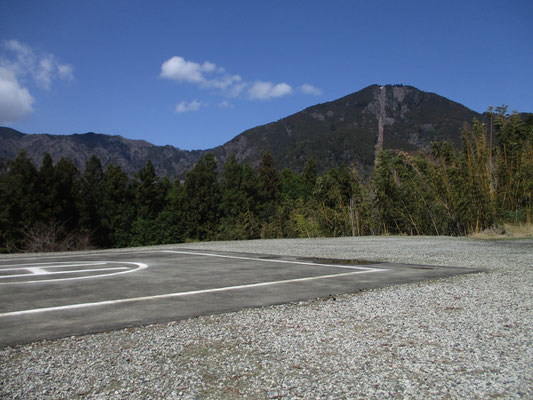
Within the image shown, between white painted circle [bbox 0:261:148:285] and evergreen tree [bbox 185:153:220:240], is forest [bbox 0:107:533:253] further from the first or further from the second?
white painted circle [bbox 0:261:148:285]

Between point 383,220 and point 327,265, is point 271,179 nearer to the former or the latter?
point 383,220

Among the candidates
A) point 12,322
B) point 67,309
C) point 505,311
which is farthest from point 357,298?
point 12,322

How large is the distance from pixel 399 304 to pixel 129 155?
8139 inches

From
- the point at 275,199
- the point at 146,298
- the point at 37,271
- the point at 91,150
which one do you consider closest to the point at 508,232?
the point at 146,298

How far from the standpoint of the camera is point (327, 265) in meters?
6.19

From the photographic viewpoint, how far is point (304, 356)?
217cm

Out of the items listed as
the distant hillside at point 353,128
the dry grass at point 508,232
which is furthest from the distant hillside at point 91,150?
the dry grass at point 508,232

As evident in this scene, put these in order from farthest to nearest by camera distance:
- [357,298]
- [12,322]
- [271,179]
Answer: [271,179] < [357,298] < [12,322]

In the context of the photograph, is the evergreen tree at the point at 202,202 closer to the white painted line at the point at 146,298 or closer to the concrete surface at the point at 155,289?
the concrete surface at the point at 155,289

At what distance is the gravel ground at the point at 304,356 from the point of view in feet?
5.84

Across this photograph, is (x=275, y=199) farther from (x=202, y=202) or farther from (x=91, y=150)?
(x=91, y=150)

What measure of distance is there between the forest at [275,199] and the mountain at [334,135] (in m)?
36.7

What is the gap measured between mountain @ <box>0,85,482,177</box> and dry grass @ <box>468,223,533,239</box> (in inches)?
2039

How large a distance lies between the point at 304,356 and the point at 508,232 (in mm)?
10520
